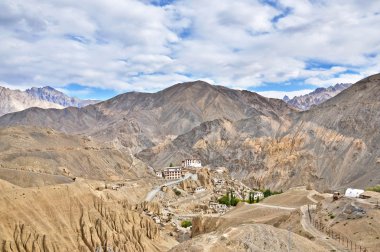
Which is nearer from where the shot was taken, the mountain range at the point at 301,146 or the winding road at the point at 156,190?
the winding road at the point at 156,190

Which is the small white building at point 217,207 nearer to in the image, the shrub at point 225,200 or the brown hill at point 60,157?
the shrub at point 225,200

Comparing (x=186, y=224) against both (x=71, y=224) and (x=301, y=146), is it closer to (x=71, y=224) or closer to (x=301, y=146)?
(x=71, y=224)

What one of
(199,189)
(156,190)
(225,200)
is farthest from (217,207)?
(156,190)

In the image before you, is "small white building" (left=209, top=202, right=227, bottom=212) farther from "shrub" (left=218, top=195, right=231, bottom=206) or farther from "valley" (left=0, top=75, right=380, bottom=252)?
"shrub" (left=218, top=195, right=231, bottom=206)

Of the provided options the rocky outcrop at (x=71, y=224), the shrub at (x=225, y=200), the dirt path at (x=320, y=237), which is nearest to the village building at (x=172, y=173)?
the shrub at (x=225, y=200)

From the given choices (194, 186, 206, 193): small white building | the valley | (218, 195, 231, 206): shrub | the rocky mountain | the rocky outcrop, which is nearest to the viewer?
the valley

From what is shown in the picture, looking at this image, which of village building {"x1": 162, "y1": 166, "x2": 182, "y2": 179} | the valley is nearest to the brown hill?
the valley
